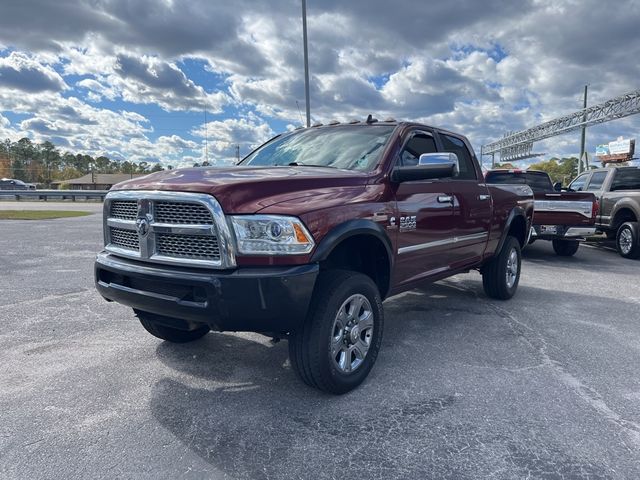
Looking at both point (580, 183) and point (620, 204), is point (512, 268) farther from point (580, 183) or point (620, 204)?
point (580, 183)

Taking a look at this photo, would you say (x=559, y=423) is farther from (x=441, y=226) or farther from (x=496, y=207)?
(x=496, y=207)

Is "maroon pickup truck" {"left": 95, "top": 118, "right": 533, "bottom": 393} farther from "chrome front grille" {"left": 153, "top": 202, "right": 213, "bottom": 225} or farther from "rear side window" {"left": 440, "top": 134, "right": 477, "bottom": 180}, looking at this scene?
"rear side window" {"left": 440, "top": 134, "right": 477, "bottom": 180}

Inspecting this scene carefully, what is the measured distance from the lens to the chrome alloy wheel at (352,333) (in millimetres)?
3238

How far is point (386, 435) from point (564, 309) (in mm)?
3859

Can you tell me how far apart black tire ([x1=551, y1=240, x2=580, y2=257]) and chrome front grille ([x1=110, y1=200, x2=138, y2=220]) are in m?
9.36

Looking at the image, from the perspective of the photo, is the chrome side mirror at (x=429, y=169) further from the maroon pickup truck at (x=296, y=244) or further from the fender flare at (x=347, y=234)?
the fender flare at (x=347, y=234)

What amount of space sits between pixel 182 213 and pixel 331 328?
1202mm

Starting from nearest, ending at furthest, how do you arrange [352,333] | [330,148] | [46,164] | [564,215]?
[352,333], [330,148], [564,215], [46,164]

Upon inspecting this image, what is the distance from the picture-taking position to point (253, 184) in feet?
9.48

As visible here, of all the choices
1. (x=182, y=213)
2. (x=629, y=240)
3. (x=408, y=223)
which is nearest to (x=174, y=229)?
(x=182, y=213)

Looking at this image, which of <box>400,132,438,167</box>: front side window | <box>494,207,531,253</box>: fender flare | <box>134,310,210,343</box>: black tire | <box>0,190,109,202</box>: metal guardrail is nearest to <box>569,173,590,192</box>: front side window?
<box>494,207,531,253</box>: fender flare

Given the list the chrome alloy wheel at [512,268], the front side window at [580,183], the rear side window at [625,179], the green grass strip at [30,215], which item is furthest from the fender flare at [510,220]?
the green grass strip at [30,215]

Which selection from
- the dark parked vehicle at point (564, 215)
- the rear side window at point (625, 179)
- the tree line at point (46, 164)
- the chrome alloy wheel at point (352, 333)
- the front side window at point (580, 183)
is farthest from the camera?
the tree line at point (46, 164)

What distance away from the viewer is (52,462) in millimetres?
2480
